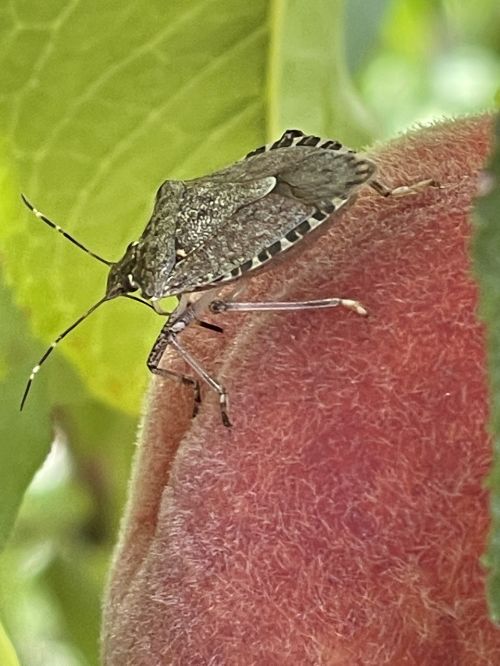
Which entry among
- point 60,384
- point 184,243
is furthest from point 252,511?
point 60,384

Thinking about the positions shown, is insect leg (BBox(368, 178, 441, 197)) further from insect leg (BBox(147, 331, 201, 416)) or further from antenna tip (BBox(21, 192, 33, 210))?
antenna tip (BBox(21, 192, 33, 210))

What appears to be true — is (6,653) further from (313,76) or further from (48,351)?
(313,76)

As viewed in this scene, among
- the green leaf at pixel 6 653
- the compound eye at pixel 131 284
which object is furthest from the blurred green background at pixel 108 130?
the compound eye at pixel 131 284

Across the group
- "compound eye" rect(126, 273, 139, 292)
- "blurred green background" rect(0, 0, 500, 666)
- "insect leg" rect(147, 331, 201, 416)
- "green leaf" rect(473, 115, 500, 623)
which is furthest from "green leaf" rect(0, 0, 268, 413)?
"green leaf" rect(473, 115, 500, 623)

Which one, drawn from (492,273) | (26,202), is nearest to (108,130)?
(26,202)

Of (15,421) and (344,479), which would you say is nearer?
(344,479)

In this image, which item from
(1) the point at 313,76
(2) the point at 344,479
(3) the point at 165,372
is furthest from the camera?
(1) the point at 313,76

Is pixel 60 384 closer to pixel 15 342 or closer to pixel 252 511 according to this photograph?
pixel 15 342
